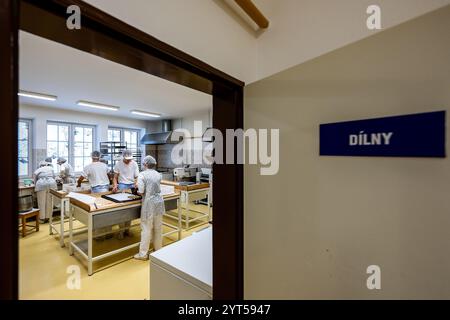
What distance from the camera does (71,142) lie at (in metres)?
5.27

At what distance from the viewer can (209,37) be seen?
1.03 meters

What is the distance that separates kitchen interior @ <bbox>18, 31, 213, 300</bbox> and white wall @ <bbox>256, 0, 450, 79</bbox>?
130 centimetres

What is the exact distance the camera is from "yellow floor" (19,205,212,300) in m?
2.12

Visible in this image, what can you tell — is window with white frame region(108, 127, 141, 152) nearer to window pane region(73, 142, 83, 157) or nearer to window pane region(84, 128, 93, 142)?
window pane region(84, 128, 93, 142)

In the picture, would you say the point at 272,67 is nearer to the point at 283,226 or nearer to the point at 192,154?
the point at 283,226

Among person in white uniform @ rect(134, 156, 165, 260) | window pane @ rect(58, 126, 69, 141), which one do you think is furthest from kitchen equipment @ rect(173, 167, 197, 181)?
window pane @ rect(58, 126, 69, 141)

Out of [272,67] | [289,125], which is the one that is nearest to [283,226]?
[289,125]

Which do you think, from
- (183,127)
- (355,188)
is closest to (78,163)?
(183,127)

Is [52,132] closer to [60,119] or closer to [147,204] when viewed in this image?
[60,119]

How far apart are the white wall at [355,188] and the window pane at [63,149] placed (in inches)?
232

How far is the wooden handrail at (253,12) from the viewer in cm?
104

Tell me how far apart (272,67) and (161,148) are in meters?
6.16

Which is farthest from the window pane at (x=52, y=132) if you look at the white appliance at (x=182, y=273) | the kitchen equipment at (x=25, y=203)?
the white appliance at (x=182, y=273)

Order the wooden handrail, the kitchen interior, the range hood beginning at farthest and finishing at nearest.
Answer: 1. the range hood
2. the kitchen interior
3. the wooden handrail
